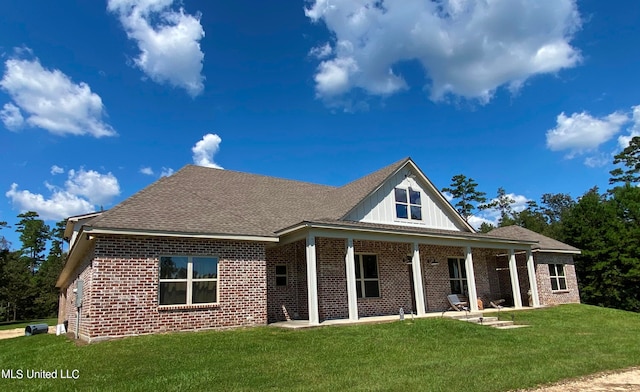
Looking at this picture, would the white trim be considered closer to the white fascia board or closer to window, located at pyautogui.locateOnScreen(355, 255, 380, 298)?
the white fascia board

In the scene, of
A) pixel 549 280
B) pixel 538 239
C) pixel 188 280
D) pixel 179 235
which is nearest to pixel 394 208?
pixel 188 280

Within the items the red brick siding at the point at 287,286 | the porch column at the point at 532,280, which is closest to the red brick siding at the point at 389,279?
the red brick siding at the point at 287,286

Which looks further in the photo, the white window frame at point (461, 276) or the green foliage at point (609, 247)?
the green foliage at point (609, 247)

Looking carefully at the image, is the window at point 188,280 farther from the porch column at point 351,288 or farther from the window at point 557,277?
the window at point 557,277

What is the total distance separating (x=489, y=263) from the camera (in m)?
20.2

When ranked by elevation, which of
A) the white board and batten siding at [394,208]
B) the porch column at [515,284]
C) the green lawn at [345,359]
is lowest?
the green lawn at [345,359]

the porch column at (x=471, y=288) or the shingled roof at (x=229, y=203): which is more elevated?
the shingled roof at (x=229, y=203)

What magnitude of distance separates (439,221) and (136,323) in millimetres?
12518

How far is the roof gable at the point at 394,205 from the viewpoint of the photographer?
627 inches

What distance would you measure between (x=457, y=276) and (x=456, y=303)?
1911 millimetres

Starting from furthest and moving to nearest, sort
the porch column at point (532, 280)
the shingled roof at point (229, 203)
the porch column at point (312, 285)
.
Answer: the porch column at point (532, 280) → the porch column at point (312, 285) → the shingled roof at point (229, 203)

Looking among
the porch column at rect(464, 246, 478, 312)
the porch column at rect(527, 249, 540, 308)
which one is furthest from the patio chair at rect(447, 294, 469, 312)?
the porch column at rect(527, 249, 540, 308)

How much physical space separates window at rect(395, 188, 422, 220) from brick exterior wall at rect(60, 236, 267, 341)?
6.76 meters

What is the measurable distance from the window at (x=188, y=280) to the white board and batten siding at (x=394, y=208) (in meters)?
5.39
